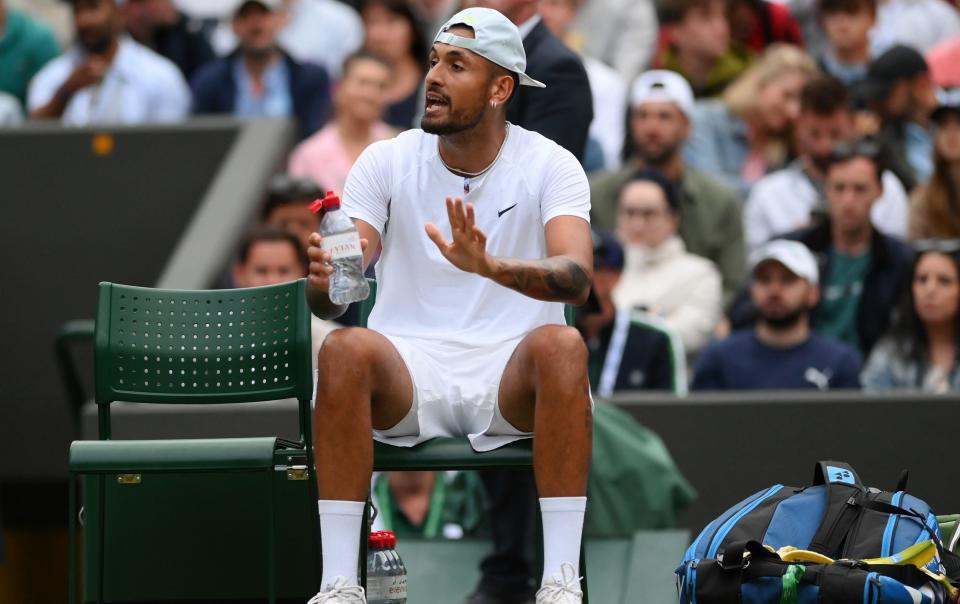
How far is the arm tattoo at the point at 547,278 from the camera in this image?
4.33m

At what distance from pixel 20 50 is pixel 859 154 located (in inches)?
184

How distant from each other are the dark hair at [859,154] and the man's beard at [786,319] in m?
1.02

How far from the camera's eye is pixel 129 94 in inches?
366

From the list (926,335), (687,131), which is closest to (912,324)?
(926,335)

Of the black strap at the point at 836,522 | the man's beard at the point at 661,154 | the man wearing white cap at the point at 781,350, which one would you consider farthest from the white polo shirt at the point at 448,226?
the man's beard at the point at 661,154

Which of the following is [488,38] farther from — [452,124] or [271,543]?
[271,543]

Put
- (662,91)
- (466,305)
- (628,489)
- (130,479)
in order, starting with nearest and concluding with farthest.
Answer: (466,305) → (130,479) → (628,489) → (662,91)

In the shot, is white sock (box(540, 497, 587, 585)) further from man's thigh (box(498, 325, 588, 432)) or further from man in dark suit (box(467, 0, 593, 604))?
man in dark suit (box(467, 0, 593, 604))

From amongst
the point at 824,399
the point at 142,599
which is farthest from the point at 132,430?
the point at 824,399

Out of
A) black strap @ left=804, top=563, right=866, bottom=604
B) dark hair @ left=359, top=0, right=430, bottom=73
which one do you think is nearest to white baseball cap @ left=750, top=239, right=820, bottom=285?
dark hair @ left=359, top=0, right=430, bottom=73

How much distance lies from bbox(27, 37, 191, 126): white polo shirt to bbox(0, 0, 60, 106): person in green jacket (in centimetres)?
51

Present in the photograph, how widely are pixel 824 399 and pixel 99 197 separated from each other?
397cm

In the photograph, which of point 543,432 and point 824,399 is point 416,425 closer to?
point 543,432

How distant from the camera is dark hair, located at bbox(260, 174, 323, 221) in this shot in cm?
786
